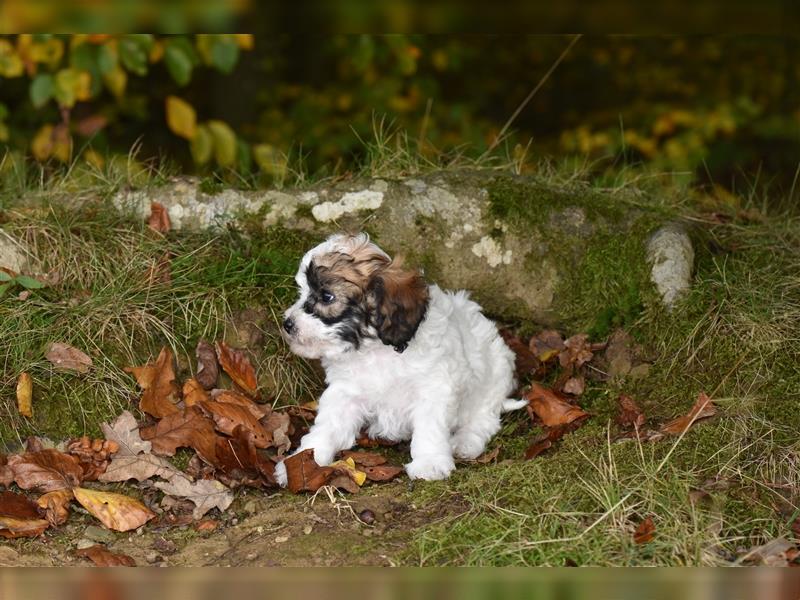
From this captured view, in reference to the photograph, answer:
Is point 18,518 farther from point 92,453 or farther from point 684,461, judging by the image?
point 684,461

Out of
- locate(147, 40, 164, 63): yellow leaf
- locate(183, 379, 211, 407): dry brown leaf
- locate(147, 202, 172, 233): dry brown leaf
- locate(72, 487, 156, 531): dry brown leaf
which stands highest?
locate(147, 40, 164, 63): yellow leaf

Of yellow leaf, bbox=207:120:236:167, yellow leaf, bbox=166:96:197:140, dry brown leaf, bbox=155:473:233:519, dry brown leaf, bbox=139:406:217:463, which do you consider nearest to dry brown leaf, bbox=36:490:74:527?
dry brown leaf, bbox=155:473:233:519

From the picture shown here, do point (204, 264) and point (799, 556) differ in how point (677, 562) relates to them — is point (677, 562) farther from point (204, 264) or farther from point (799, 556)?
point (204, 264)

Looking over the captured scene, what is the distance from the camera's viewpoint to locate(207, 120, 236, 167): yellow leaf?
24.8 feet

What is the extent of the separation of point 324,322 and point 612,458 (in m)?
1.54

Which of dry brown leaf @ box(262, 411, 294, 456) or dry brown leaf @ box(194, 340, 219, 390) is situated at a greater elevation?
dry brown leaf @ box(194, 340, 219, 390)

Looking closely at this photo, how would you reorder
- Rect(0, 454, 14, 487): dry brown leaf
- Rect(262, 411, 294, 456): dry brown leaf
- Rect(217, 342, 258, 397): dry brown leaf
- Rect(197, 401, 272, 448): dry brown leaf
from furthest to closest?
Result: Rect(217, 342, 258, 397): dry brown leaf
Rect(262, 411, 294, 456): dry brown leaf
Rect(197, 401, 272, 448): dry brown leaf
Rect(0, 454, 14, 487): dry brown leaf

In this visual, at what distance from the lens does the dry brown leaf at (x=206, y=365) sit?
17.7ft

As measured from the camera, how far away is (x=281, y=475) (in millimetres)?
4785

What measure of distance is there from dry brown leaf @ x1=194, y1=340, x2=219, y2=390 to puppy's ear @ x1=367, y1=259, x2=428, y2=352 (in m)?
1.16

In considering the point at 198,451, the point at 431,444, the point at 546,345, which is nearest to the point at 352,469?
the point at 431,444

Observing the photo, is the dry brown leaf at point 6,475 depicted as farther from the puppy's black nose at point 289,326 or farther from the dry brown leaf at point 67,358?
the puppy's black nose at point 289,326

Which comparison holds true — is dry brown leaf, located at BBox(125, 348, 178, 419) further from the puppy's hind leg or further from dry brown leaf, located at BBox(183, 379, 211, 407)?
the puppy's hind leg

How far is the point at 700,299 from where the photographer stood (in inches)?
219
